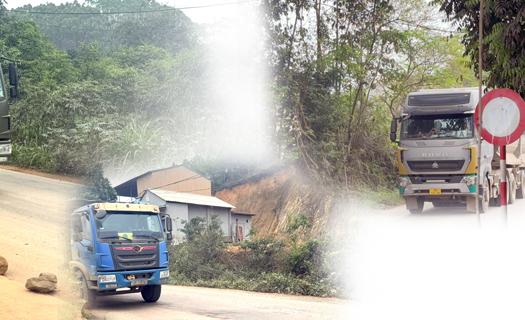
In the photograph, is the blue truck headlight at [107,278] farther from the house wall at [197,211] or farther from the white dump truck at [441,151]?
the white dump truck at [441,151]

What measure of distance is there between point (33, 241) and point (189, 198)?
11.0 feet

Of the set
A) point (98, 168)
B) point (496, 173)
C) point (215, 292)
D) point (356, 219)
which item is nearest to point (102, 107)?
point (98, 168)

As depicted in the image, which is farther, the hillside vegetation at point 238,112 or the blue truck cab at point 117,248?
the hillside vegetation at point 238,112

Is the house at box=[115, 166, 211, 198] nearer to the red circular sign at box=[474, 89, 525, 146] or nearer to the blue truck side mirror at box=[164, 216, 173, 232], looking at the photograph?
the blue truck side mirror at box=[164, 216, 173, 232]

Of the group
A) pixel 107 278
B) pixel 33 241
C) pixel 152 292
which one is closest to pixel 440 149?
pixel 152 292

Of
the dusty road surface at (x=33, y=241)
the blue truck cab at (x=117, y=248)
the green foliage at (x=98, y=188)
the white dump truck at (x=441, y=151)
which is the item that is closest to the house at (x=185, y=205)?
the blue truck cab at (x=117, y=248)

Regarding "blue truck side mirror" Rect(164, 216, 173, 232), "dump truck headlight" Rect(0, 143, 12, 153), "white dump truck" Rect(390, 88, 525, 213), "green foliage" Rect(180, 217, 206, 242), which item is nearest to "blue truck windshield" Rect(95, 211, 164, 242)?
"blue truck side mirror" Rect(164, 216, 173, 232)

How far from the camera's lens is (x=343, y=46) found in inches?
616

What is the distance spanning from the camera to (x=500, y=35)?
35.6ft

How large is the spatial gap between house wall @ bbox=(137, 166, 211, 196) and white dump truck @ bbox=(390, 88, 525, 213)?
5.49m

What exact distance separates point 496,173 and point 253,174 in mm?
7514

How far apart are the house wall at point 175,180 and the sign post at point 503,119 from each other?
5013 millimetres

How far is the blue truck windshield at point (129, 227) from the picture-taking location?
9.08 m

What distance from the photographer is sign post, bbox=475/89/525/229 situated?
8.48 meters
